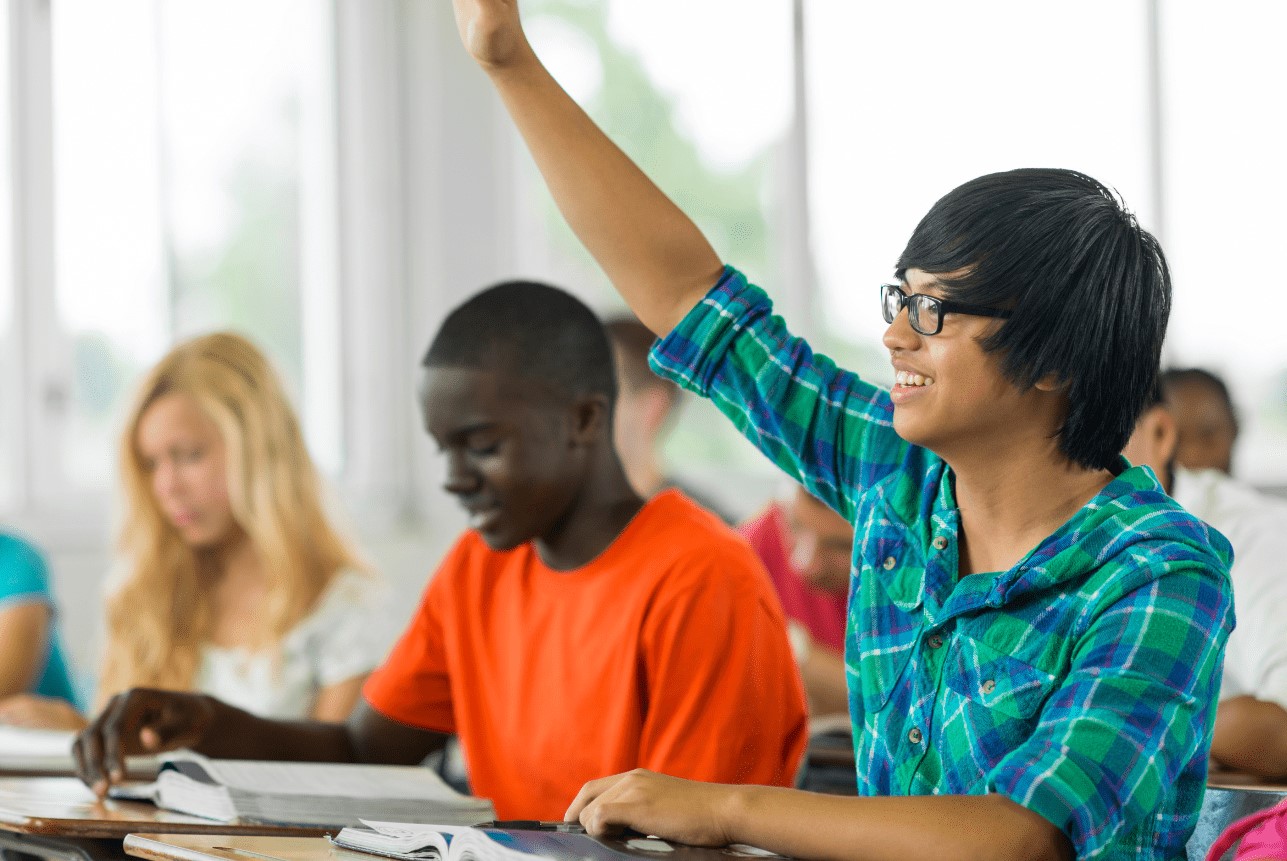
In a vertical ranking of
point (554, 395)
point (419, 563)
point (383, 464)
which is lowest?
point (419, 563)

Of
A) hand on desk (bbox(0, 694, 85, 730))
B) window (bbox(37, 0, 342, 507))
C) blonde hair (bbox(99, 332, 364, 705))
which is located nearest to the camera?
hand on desk (bbox(0, 694, 85, 730))

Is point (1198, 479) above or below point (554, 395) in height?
below

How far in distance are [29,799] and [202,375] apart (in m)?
1.34

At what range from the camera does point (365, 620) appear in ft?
8.75

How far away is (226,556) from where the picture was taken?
2.87 m

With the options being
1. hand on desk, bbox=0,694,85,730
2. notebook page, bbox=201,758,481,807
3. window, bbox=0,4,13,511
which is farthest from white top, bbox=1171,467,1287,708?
window, bbox=0,4,13,511

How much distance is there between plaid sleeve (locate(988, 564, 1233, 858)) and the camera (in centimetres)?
102

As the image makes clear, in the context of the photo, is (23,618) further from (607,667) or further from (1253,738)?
(1253,738)

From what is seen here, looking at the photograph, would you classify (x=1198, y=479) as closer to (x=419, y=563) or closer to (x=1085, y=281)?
(x=1085, y=281)

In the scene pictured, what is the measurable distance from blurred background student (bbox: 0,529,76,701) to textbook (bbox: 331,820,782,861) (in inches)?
80.0

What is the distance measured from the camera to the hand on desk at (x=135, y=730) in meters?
1.73

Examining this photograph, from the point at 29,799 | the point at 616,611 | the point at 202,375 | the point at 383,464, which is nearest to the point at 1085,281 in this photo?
the point at 616,611

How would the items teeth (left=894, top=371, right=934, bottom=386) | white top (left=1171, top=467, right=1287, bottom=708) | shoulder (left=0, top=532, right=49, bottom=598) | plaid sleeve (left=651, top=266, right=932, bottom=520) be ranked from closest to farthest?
teeth (left=894, top=371, right=934, bottom=386)
plaid sleeve (left=651, top=266, right=932, bottom=520)
white top (left=1171, top=467, right=1287, bottom=708)
shoulder (left=0, top=532, right=49, bottom=598)

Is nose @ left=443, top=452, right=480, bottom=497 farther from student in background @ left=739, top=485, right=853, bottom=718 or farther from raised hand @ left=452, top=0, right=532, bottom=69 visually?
student in background @ left=739, top=485, right=853, bottom=718
